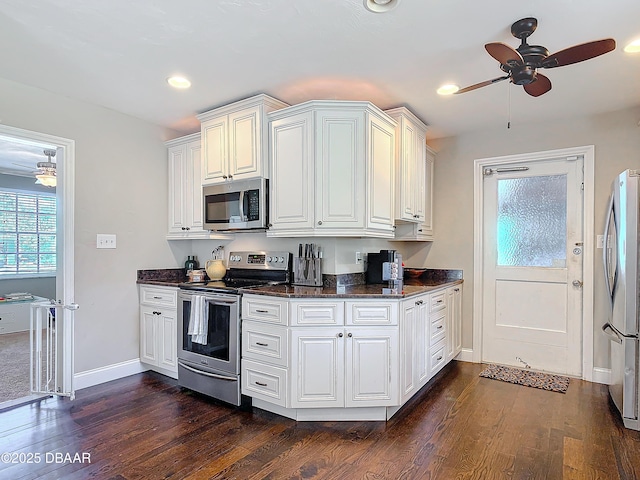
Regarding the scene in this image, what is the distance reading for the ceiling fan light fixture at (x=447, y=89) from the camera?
2.88 m

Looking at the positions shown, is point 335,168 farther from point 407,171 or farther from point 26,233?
point 26,233

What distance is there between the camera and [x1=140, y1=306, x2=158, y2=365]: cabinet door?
3.53m

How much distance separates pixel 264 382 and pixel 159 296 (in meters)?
1.42

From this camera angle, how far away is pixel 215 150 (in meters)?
3.42

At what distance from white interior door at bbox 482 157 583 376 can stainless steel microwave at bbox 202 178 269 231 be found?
2.36 metres

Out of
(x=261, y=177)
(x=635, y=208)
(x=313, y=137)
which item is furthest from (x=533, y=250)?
(x=261, y=177)

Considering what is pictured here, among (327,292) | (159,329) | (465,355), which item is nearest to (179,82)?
(327,292)

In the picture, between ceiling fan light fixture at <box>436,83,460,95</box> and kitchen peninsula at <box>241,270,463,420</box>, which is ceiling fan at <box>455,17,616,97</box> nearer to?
ceiling fan light fixture at <box>436,83,460,95</box>

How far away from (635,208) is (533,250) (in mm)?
1234

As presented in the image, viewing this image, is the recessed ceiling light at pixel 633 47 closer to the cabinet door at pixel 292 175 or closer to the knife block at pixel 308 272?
the cabinet door at pixel 292 175

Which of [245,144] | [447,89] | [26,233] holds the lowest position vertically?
[26,233]

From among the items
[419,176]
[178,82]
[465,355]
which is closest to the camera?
[178,82]

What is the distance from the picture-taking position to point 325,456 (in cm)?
219

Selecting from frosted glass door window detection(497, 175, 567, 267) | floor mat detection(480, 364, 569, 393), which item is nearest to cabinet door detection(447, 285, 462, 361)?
floor mat detection(480, 364, 569, 393)
